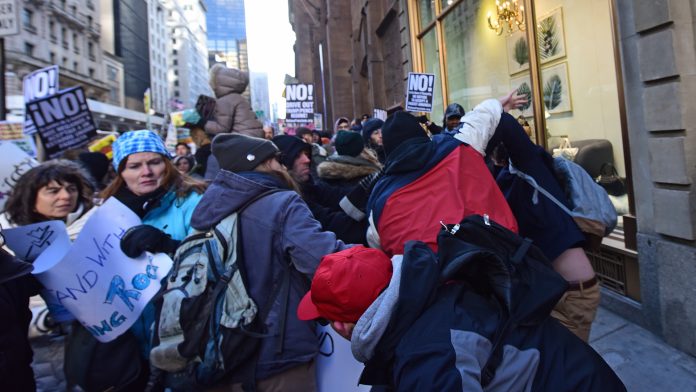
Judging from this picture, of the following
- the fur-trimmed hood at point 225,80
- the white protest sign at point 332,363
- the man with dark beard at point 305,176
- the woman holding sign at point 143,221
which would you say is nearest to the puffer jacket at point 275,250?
the white protest sign at point 332,363

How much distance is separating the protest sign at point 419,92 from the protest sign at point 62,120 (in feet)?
18.5

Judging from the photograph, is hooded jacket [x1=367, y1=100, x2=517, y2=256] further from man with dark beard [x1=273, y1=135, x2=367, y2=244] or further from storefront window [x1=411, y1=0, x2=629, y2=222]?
storefront window [x1=411, y1=0, x2=629, y2=222]

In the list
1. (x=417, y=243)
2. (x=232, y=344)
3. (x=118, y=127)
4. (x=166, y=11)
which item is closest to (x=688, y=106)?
(x=417, y=243)

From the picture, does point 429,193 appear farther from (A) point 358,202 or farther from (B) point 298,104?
(B) point 298,104

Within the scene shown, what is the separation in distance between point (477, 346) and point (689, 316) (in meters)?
3.53

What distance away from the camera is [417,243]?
1662 mm

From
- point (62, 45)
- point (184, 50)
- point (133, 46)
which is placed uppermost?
point (184, 50)

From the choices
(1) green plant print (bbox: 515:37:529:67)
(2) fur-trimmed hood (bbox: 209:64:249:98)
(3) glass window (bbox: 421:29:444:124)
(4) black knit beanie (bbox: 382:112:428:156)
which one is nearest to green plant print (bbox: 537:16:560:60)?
(1) green plant print (bbox: 515:37:529:67)

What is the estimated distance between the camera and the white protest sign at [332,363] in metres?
2.42

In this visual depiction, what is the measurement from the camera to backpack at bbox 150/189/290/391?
1994 mm

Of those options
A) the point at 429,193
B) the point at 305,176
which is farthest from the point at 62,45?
the point at 429,193

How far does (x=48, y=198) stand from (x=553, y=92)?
7.05m

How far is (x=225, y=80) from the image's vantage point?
538cm

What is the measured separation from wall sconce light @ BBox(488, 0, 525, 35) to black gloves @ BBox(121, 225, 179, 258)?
7113mm
